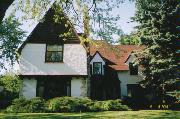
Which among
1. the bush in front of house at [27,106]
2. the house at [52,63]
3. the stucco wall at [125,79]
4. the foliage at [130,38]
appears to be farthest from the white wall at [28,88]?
the stucco wall at [125,79]

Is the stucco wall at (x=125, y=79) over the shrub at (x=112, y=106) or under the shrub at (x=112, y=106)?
over

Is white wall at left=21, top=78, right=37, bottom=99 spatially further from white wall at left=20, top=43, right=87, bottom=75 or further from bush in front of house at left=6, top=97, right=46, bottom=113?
bush in front of house at left=6, top=97, right=46, bottom=113

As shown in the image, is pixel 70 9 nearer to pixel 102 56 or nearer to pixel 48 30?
pixel 48 30

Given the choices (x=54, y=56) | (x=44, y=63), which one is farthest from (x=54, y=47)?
(x=44, y=63)

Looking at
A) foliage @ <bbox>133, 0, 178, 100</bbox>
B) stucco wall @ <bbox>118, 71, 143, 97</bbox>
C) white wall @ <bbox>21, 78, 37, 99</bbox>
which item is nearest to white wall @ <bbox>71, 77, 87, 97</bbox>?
white wall @ <bbox>21, 78, 37, 99</bbox>

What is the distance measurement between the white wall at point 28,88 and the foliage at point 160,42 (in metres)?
11.4

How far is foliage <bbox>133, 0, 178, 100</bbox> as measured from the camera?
25.3 metres

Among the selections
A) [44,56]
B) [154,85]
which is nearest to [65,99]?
[44,56]

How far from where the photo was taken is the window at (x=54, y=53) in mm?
26500

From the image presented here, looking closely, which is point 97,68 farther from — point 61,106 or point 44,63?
point 61,106

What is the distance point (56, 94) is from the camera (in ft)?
85.7

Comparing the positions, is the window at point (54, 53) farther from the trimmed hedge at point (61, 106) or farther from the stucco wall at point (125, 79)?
the stucco wall at point (125, 79)

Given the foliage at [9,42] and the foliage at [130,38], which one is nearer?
the foliage at [130,38]

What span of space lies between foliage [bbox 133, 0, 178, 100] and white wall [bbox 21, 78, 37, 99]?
11.4 metres
